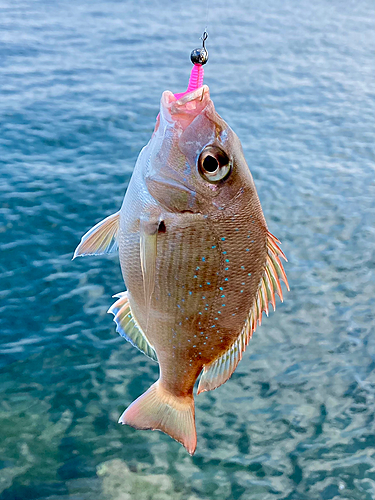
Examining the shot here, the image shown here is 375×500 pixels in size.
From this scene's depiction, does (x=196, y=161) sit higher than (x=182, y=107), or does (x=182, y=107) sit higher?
(x=182, y=107)

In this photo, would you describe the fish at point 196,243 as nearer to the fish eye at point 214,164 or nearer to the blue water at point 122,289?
the fish eye at point 214,164

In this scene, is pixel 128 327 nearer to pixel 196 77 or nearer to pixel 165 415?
pixel 165 415

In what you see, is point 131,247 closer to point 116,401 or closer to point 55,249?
point 116,401

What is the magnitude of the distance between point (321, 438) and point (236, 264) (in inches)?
167

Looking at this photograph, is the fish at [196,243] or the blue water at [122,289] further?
the blue water at [122,289]

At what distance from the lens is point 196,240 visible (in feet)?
8.04

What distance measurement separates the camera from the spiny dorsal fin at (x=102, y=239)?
282cm

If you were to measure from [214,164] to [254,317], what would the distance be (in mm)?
845

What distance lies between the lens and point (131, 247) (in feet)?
8.65

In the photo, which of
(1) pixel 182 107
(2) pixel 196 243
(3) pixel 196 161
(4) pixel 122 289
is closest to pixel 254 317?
(2) pixel 196 243

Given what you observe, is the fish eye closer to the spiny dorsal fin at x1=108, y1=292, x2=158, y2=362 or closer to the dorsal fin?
the dorsal fin

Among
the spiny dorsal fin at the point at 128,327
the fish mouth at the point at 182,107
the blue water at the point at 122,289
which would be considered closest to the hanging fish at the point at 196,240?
the fish mouth at the point at 182,107

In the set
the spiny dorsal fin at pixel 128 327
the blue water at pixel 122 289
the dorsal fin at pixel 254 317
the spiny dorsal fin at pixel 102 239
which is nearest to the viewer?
the dorsal fin at pixel 254 317

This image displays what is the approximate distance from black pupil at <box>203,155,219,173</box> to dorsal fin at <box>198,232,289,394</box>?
43 cm
